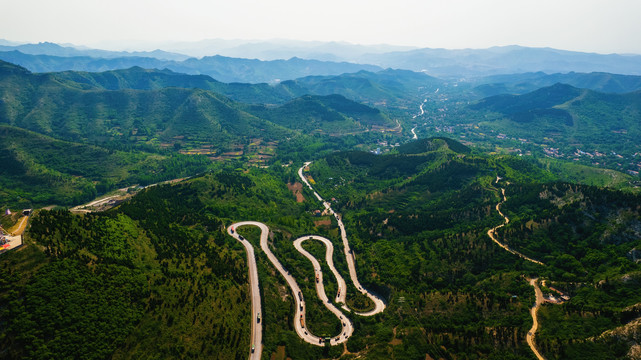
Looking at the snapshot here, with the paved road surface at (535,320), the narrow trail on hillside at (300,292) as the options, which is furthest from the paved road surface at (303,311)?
the paved road surface at (535,320)

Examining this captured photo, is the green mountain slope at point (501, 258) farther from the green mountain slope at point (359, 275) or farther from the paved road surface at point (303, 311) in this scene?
the paved road surface at point (303, 311)

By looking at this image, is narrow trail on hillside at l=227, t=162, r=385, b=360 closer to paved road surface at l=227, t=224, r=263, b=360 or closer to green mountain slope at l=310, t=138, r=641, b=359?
paved road surface at l=227, t=224, r=263, b=360

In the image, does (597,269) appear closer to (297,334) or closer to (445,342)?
(445,342)

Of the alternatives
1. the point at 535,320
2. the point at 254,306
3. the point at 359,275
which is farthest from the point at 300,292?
the point at 535,320

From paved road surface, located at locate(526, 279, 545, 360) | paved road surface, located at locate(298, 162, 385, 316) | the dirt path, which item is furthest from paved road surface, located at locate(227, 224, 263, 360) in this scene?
paved road surface, located at locate(526, 279, 545, 360)

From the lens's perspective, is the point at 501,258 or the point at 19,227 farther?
the point at 501,258

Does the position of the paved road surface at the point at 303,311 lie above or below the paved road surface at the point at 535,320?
below

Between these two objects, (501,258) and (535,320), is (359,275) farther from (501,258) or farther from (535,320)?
(535,320)

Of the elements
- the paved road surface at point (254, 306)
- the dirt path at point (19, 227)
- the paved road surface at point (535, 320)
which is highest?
the dirt path at point (19, 227)

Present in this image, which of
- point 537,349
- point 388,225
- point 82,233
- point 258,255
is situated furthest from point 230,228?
point 537,349

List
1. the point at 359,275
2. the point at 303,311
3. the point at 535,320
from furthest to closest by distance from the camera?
the point at 359,275 < the point at 303,311 < the point at 535,320

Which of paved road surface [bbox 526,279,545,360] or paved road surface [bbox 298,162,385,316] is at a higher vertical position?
paved road surface [bbox 526,279,545,360]
